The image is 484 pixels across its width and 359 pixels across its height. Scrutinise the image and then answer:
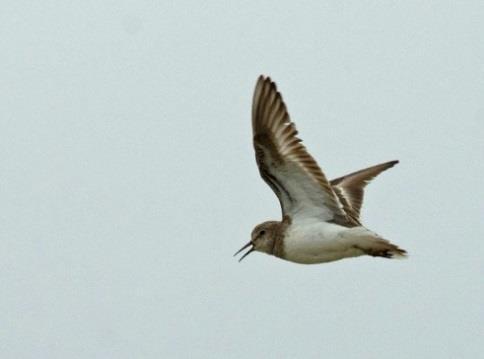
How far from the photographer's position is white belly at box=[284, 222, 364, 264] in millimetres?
15719

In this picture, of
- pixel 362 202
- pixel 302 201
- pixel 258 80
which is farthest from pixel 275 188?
pixel 362 202

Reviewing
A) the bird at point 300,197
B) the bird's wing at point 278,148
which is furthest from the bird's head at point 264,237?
the bird's wing at point 278,148

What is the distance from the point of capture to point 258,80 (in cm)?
1559

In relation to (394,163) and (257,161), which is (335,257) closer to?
(257,161)

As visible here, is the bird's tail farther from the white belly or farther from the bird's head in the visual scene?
the bird's head

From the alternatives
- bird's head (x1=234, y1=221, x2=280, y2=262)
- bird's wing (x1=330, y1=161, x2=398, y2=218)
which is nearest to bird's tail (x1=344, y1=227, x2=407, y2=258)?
bird's head (x1=234, y1=221, x2=280, y2=262)

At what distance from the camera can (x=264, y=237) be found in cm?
1709

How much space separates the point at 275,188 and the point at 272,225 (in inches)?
47.1

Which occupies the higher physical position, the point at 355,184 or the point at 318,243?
the point at 355,184

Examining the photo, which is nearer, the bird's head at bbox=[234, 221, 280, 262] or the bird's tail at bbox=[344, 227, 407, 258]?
the bird's tail at bbox=[344, 227, 407, 258]

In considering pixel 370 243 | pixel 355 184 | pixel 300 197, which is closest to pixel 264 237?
pixel 300 197

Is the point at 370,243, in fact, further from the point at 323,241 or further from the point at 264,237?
the point at 264,237

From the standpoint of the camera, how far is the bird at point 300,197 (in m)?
15.6

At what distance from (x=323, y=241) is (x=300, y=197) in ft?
1.99
